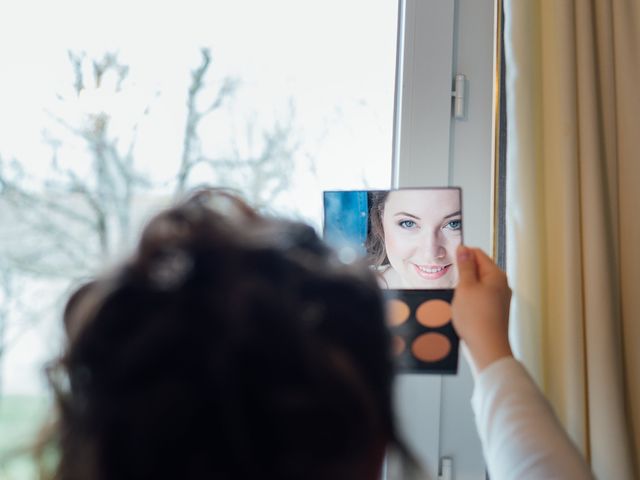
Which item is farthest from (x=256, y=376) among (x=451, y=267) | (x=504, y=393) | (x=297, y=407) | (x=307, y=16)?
(x=307, y=16)

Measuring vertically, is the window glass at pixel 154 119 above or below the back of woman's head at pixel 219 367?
above

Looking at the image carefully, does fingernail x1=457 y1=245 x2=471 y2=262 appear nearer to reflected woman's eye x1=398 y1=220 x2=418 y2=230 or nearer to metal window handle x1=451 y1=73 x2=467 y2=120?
reflected woman's eye x1=398 y1=220 x2=418 y2=230

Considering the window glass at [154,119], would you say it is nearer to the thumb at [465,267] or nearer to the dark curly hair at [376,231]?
the dark curly hair at [376,231]

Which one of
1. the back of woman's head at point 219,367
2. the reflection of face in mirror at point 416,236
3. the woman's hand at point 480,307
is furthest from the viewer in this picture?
the reflection of face in mirror at point 416,236

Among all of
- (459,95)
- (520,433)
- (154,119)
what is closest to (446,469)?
(520,433)

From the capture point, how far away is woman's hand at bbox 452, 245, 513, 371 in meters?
0.87

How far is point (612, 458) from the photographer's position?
1.06m

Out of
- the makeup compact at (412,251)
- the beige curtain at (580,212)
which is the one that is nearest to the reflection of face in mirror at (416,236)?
the makeup compact at (412,251)

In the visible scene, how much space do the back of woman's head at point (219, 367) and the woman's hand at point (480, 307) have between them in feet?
1.43

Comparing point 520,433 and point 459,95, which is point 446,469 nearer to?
point 520,433

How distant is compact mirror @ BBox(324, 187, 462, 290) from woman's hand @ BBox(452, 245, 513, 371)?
0.31ft

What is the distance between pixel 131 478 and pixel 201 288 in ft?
0.35

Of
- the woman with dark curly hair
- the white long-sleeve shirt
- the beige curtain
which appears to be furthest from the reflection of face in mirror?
the woman with dark curly hair

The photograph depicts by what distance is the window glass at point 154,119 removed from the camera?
128 centimetres
